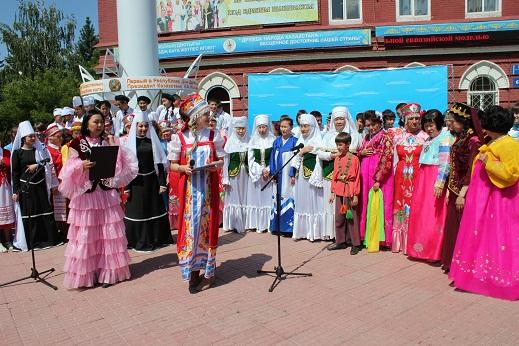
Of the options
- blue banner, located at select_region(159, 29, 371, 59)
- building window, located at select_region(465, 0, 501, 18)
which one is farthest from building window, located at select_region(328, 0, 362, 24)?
building window, located at select_region(465, 0, 501, 18)

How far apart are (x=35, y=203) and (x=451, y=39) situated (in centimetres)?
1664

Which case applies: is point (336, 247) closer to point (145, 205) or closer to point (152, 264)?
point (152, 264)

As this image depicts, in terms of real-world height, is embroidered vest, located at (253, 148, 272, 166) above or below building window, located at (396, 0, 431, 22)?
below

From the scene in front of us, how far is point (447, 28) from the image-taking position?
17.7 m

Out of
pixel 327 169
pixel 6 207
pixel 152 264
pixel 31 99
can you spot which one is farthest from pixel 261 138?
pixel 31 99

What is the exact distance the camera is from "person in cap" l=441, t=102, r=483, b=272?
471cm

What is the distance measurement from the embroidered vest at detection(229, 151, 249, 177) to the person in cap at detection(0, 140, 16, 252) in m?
3.75

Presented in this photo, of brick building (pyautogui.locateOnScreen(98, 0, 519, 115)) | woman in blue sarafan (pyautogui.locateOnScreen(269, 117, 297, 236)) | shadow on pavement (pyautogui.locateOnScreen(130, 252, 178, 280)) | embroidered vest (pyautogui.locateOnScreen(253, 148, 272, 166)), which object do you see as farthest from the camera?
brick building (pyautogui.locateOnScreen(98, 0, 519, 115))

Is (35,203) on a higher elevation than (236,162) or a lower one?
lower

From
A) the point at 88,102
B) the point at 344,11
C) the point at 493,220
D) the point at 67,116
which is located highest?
the point at 344,11

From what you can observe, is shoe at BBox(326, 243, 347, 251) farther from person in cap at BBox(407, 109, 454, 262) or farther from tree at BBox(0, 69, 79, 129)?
tree at BBox(0, 69, 79, 129)

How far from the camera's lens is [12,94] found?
3033cm

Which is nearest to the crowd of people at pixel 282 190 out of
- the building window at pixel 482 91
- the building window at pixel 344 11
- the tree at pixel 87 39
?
the building window at pixel 482 91

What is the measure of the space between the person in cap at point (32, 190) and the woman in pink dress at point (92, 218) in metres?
2.29
